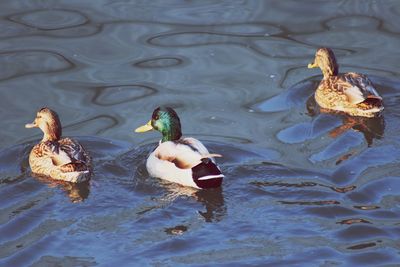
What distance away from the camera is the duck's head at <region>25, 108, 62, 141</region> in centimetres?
1160

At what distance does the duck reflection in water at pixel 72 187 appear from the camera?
34.9 ft

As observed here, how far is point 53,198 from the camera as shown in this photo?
10555mm

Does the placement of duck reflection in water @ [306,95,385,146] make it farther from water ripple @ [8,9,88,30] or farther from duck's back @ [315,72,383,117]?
water ripple @ [8,9,88,30]

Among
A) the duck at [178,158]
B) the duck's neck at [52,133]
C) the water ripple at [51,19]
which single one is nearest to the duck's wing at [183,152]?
the duck at [178,158]

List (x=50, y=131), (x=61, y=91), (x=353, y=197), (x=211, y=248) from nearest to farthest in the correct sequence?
(x=211, y=248) → (x=353, y=197) → (x=50, y=131) → (x=61, y=91)

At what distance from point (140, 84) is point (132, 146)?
1733 millimetres

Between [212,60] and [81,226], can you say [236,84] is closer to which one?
[212,60]

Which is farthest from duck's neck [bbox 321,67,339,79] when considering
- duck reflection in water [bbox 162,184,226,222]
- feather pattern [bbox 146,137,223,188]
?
duck reflection in water [bbox 162,184,226,222]

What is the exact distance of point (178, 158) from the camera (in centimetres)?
1112

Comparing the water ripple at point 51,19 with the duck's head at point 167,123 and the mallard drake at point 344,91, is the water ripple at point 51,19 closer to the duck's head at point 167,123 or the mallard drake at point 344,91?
the mallard drake at point 344,91

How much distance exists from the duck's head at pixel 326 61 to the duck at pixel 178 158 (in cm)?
235

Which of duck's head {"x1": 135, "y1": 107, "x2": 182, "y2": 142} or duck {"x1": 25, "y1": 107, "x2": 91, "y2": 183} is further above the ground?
duck's head {"x1": 135, "y1": 107, "x2": 182, "y2": 142}

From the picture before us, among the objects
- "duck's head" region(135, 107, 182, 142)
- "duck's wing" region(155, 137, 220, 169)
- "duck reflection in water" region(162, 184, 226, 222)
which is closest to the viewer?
"duck reflection in water" region(162, 184, 226, 222)

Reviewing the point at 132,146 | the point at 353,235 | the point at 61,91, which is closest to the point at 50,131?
the point at 132,146
